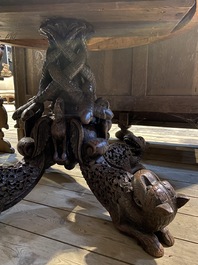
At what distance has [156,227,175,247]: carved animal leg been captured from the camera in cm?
61

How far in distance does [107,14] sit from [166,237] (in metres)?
0.59

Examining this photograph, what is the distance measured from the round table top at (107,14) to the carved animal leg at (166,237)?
553 millimetres

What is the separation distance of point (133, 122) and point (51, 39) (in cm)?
98

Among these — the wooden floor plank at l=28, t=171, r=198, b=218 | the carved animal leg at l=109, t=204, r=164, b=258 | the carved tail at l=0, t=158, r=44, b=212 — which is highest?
the carved tail at l=0, t=158, r=44, b=212

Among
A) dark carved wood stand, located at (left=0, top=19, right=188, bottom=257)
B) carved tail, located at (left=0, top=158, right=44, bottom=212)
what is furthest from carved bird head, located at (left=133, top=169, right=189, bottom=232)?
carved tail, located at (left=0, top=158, right=44, bottom=212)

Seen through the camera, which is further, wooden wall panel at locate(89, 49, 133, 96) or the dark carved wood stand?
wooden wall panel at locate(89, 49, 133, 96)

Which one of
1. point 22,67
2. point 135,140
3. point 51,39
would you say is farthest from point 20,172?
point 22,67

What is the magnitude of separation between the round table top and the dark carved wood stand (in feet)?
0.23

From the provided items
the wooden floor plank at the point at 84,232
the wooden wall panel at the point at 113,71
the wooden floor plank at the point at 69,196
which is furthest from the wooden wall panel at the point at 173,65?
the wooden floor plank at the point at 84,232

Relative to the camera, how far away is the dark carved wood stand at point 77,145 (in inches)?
23.7

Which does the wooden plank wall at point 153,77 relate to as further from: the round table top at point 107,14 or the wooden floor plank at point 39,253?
the wooden floor plank at point 39,253

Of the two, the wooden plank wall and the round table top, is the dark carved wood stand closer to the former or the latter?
the round table top

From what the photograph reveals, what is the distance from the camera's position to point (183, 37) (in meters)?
1.17

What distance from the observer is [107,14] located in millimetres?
583
